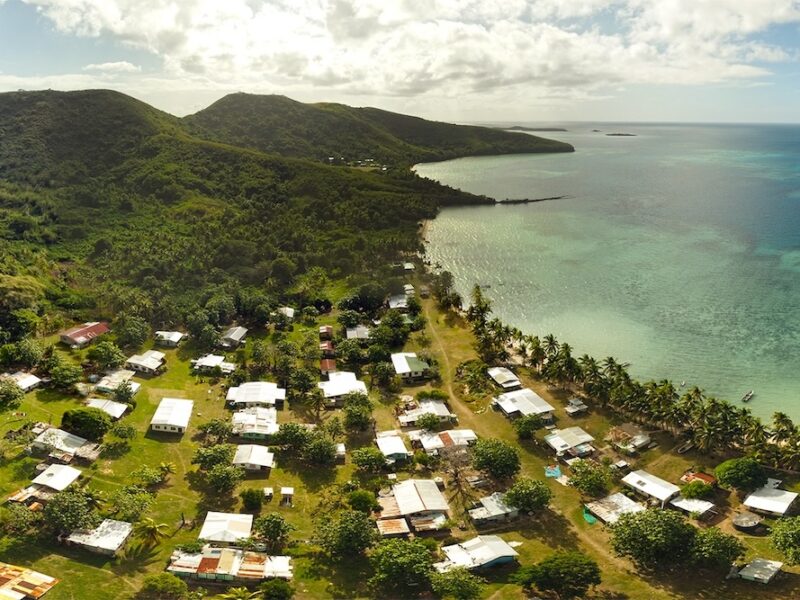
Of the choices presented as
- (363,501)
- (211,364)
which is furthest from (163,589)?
(211,364)

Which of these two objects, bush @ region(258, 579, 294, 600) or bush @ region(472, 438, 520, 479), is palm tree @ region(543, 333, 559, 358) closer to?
bush @ region(472, 438, 520, 479)

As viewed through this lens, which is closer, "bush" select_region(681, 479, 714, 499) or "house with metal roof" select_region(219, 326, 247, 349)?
"bush" select_region(681, 479, 714, 499)

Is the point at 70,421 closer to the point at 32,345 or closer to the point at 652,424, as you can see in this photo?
the point at 32,345

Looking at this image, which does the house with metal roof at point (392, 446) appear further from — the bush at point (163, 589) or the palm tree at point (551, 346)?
the palm tree at point (551, 346)

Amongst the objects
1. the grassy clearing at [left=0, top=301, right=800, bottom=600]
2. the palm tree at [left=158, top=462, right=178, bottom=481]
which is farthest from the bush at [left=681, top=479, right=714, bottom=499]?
the palm tree at [left=158, top=462, right=178, bottom=481]

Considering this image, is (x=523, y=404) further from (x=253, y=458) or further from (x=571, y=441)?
(x=253, y=458)

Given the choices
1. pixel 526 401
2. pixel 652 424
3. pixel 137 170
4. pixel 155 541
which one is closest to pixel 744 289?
pixel 652 424
